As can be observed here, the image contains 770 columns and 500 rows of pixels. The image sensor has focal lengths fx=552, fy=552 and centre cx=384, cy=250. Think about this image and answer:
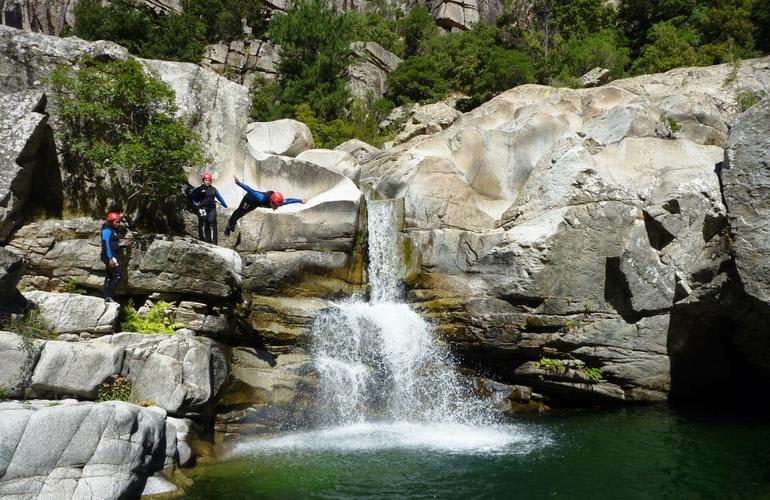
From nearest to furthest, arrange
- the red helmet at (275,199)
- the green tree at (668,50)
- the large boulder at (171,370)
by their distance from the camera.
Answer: the large boulder at (171,370)
the red helmet at (275,199)
the green tree at (668,50)

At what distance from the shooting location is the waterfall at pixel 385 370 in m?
13.9

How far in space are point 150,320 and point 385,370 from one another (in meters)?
5.99

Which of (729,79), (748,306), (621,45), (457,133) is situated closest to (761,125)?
(748,306)

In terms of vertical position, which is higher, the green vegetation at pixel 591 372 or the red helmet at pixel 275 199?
the red helmet at pixel 275 199

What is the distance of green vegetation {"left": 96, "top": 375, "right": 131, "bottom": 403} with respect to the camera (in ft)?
33.1

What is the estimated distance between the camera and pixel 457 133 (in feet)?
69.7

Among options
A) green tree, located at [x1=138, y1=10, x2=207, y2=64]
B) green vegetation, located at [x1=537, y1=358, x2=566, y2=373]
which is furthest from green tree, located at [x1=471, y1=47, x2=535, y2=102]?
green vegetation, located at [x1=537, y1=358, x2=566, y2=373]

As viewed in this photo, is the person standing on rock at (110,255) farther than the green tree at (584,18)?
No

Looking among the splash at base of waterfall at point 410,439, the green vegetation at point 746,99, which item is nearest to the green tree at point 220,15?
the green vegetation at point 746,99

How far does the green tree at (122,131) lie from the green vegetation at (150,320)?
134 inches

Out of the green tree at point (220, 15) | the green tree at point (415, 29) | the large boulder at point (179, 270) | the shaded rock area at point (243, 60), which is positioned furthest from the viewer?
the green tree at point (415, 29)

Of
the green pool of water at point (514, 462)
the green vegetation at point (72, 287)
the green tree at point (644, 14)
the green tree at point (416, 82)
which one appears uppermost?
the green tree at point (644, 14)

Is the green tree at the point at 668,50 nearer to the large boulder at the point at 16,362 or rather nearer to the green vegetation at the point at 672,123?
the green vegetation at the point at 672,123

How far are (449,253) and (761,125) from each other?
8.40 meters
